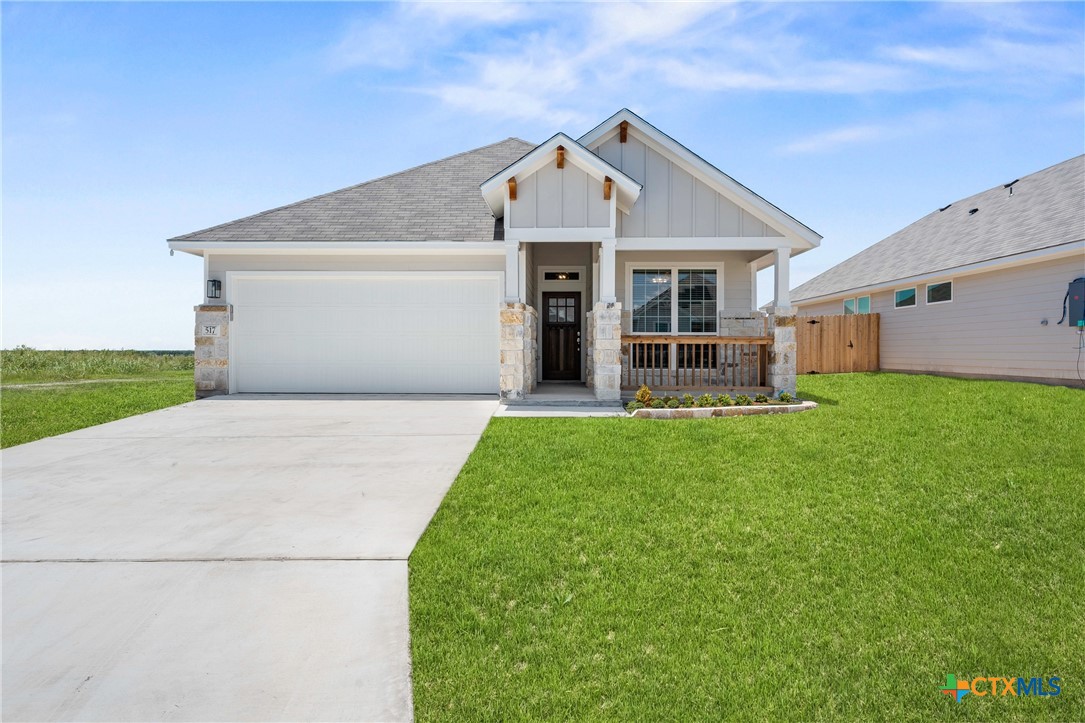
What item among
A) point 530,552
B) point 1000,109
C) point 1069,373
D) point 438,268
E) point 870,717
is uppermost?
point 1000,109

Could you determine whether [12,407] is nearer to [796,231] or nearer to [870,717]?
Result: [870,717]

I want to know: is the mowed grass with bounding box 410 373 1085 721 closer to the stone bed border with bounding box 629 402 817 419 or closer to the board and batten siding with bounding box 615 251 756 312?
the stone bed border with bounding box 629 402 817 419

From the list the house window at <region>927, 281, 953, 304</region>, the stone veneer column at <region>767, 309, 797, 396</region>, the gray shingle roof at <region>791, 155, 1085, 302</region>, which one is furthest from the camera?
the house window at <region>927, 281, 953, 304</region>

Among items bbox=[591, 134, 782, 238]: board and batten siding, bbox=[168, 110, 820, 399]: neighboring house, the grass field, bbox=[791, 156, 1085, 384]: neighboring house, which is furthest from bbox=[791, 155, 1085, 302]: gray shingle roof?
the grass field

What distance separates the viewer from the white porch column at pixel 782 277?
10852 mm

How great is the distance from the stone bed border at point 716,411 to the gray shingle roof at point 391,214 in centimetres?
499

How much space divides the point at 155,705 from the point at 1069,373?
15862 mm

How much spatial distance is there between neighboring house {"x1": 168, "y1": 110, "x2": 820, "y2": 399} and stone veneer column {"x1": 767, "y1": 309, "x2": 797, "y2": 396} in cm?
3

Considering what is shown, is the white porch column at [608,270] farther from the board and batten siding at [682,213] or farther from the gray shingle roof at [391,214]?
the gray shingle roof at [391,214]

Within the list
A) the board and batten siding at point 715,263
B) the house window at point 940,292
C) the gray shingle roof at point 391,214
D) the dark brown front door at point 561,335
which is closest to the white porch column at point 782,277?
the board and batten siding at point 715,263

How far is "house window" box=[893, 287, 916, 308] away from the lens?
16.5 m

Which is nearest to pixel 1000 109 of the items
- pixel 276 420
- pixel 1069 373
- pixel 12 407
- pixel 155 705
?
pixel 1069 373

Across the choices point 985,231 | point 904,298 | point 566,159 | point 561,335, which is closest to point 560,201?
point 566,159

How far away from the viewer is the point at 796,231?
1079cm
